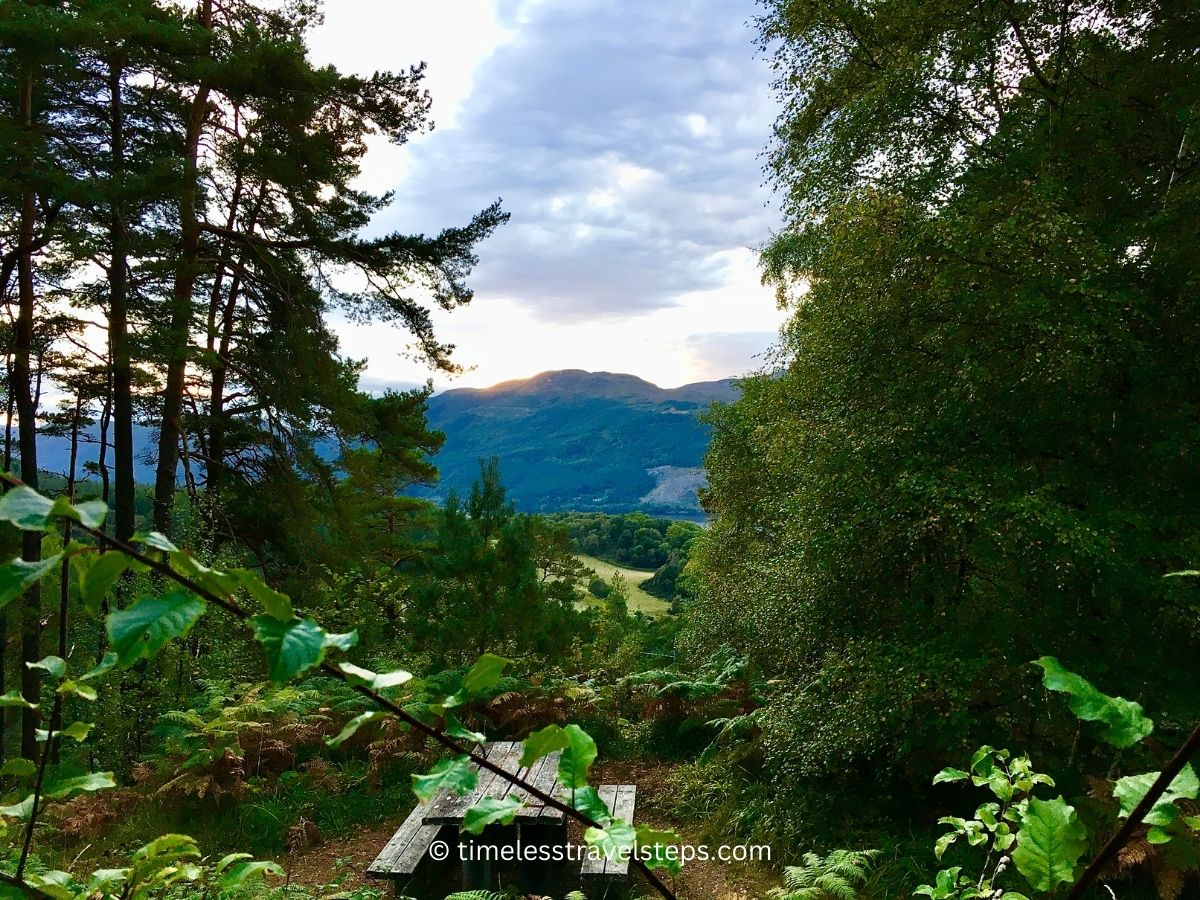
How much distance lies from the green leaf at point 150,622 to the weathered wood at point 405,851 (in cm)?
398

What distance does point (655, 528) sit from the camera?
66938 mm

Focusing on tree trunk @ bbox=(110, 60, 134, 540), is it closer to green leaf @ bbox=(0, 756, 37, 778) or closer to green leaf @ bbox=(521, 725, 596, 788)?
green leaf @ bbox=(0, 756, 37, 778)

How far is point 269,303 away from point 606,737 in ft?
26.9

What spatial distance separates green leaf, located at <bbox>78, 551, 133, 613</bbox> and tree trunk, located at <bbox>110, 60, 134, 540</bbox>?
833 centimetres

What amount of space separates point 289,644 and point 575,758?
43 cm

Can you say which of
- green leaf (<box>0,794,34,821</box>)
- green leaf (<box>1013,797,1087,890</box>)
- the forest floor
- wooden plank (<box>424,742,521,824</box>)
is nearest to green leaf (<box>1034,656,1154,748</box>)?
green leaf (<box>1013,797,1087,890</box>)

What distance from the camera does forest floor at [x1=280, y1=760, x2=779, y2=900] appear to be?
4.57m

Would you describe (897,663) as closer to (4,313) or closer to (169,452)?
(169,452)

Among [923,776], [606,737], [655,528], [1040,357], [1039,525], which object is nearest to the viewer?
[1039,525]

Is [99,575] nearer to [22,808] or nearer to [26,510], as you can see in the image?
[26,510]

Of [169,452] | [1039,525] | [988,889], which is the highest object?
[169,452]

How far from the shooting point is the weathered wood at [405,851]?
3943mm

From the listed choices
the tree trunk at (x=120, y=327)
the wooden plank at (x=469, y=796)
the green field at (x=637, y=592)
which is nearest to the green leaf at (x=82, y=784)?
the wooden plank at (x=469, y=796)

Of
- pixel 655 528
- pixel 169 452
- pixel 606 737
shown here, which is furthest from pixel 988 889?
pixel 655 528
